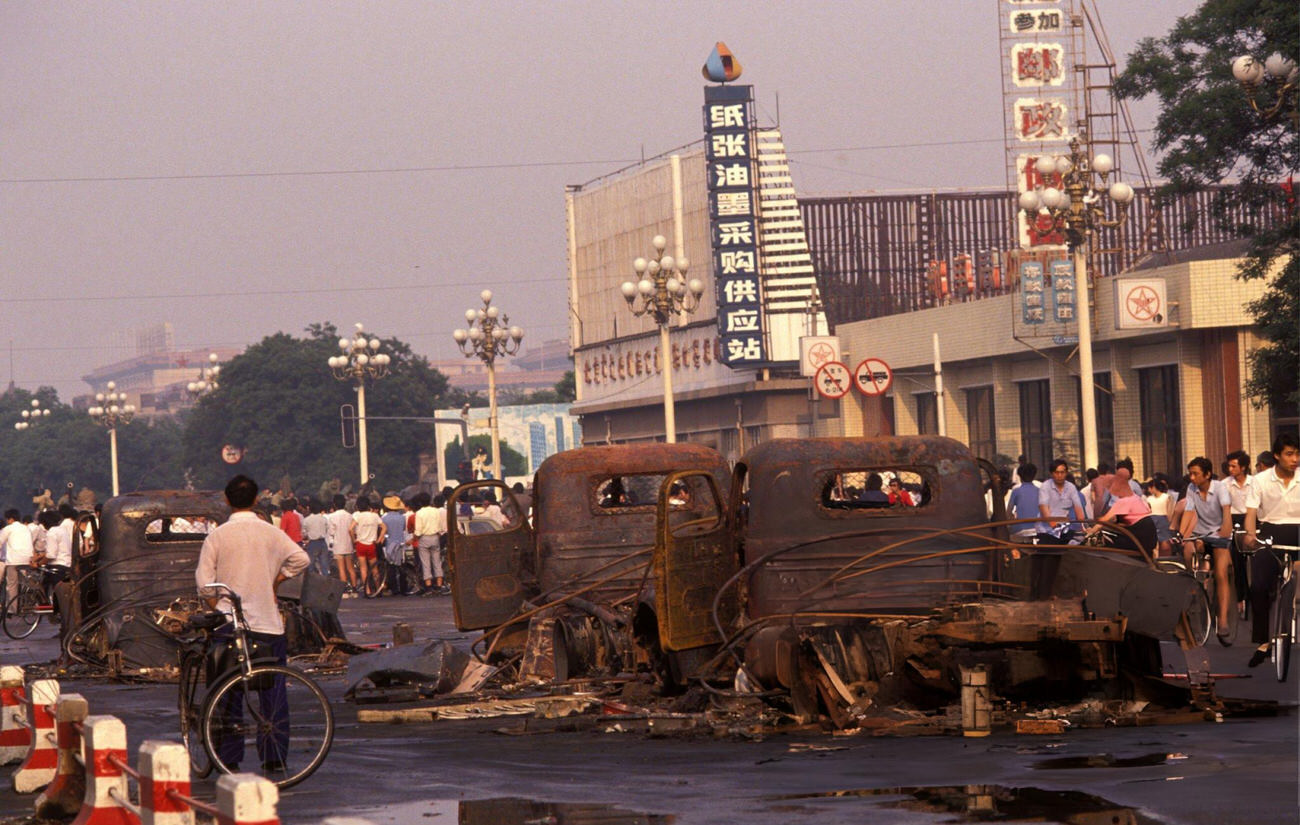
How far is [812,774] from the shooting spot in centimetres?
1033

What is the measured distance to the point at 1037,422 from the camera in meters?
48.2

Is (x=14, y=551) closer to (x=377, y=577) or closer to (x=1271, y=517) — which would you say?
(x=377, y=577)

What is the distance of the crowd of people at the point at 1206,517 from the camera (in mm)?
15125

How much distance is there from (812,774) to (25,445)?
14864cm

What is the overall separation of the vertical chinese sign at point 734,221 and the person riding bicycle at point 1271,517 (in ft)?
171

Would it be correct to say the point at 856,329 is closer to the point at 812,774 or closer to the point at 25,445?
the point at 812,774

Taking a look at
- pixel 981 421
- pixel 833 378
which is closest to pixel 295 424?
pixel 981 421

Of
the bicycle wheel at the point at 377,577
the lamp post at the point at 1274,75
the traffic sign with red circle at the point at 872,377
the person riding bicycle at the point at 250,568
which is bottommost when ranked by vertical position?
the bicycle wheel at the point at 377,577

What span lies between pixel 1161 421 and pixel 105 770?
118ft

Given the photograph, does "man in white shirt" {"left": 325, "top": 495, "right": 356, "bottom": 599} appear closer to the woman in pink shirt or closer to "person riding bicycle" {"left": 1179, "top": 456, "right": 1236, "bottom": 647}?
the woman in pink shirt

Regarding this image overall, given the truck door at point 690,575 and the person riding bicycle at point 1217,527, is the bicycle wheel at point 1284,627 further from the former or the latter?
the truck door at point 690,575

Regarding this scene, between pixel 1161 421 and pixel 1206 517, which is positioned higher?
pixel 1161 421

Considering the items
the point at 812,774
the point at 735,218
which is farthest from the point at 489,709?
the point at 735,218

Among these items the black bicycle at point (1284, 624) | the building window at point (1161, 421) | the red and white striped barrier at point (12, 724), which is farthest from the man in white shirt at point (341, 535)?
the black bicycle at point (1284, 624)
